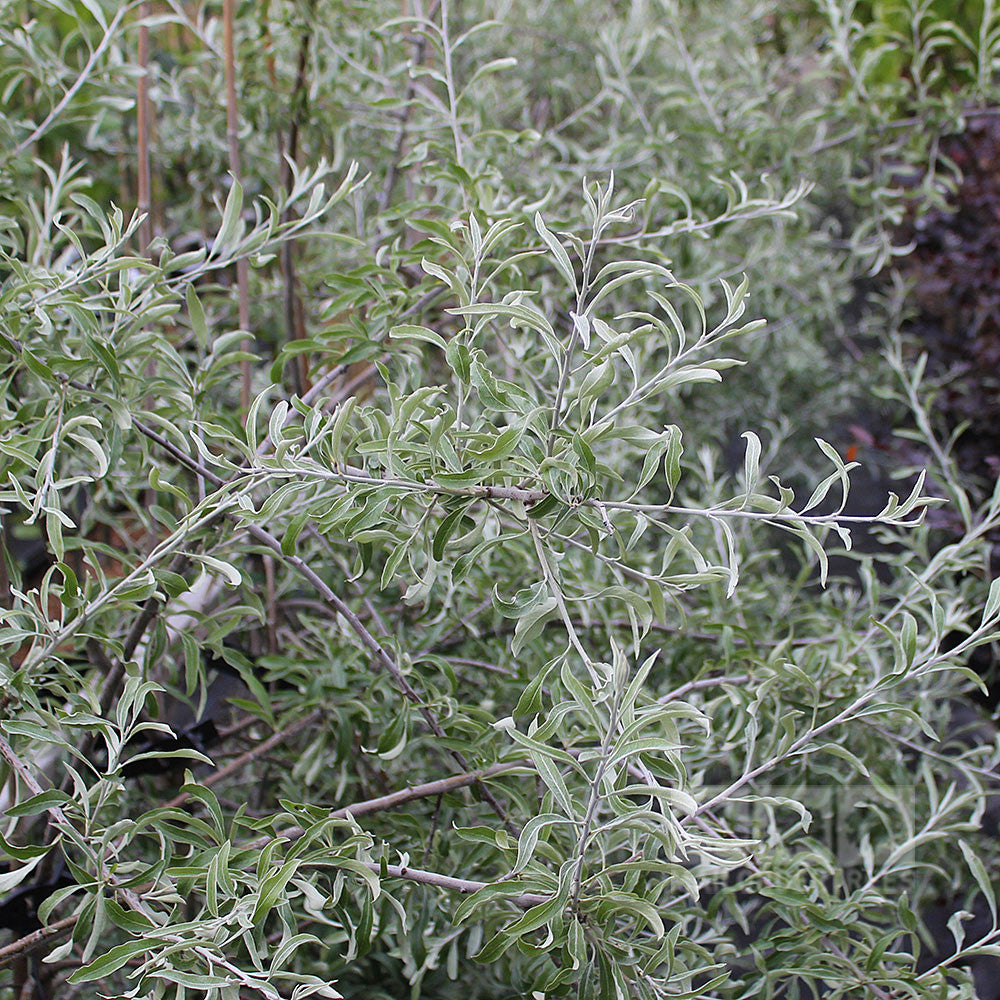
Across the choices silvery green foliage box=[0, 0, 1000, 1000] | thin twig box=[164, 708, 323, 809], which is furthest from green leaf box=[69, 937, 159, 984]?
thin twig box=[164, 708, 323, 809]

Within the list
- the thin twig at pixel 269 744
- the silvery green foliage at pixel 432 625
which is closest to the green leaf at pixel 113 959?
the silvery green foliage at pixel 432 625

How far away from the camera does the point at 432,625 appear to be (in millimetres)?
991

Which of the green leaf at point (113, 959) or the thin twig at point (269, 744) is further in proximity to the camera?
the thin twig at point (269, 744)

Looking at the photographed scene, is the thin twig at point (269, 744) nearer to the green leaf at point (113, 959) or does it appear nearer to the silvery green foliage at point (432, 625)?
the silvery green foliage at point (432, 625)

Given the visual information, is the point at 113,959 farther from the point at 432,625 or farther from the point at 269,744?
the point at 432,625

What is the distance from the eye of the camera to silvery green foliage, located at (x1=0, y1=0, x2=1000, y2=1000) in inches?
23.5

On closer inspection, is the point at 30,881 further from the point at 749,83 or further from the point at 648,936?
the point at 749,83

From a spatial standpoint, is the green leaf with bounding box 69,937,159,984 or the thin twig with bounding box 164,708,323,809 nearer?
the green leaf with bounding box 69,937,159,984

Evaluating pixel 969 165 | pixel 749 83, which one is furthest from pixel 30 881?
pixel 969 165

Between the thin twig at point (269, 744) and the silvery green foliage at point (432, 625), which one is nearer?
the silvery green foliage at point (432, 625)

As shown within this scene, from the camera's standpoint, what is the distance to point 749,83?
1.70 metres

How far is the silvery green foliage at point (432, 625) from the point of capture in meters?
0.60

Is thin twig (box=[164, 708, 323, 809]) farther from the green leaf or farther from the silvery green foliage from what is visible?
the green leaf

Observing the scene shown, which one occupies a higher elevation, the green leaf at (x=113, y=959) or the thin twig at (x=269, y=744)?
the green leaf at (x=113, y=959)
